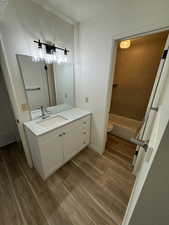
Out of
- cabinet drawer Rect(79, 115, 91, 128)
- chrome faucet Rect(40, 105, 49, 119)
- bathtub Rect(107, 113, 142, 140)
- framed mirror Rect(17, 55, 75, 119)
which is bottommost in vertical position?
bathtub Rect(107, 113, 142, 140)

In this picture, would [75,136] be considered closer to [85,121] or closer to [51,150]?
[85,121]

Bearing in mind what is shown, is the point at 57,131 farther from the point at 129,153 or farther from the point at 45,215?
the point at 129,153

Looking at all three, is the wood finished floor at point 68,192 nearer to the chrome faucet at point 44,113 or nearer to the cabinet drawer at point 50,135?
the cabinet drawer at point 50,135

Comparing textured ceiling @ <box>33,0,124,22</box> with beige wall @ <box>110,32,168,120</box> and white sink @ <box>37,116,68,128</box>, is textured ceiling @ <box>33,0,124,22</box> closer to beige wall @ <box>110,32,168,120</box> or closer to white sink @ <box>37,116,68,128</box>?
beige wall @ <box>110,32,168,120</box>

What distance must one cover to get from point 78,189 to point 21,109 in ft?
4.76

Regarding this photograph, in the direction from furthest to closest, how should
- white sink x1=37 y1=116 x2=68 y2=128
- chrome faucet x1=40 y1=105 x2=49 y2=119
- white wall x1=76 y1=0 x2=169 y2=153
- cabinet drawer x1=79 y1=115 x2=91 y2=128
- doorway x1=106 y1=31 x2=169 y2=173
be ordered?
doorway x1=106 y1=31 x2=169 y2=173
cabinet drawer x1=79 y1=115 x2=91 y2=128
chrome faucet x1=40 y1=105 x2=49 y2=119
white sink x1=37 y1=116 x2=68 y2=128
white wall x1=76 y1=0 x2=169 y2=153

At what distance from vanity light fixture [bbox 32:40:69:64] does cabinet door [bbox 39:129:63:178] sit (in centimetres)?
114

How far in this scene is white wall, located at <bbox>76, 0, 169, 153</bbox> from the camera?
107cm

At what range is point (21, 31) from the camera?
4.03ft

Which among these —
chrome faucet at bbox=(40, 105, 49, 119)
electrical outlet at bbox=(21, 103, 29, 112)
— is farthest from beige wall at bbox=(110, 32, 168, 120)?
electrical outlet at bbox=(21, 103, 29, 112)

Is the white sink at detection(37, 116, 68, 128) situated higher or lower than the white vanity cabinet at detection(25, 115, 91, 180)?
higher

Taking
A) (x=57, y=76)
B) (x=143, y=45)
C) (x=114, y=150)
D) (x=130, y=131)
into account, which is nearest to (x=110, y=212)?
(x=114, y=150)

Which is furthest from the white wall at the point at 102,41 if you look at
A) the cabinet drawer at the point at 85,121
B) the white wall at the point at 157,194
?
the white wall at the point at 157,194

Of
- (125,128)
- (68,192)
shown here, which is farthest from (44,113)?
(125,128)
